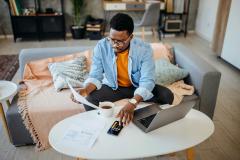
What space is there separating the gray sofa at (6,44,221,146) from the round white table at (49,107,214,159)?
2.17 ft

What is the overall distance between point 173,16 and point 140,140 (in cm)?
431

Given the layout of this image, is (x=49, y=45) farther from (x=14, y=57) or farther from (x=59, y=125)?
(x=59, y=125)

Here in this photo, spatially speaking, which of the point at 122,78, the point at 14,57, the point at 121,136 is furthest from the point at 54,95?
the point at 14,57

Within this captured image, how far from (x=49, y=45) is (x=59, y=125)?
11.3 ft

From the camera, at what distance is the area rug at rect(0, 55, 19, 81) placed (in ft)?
10.9

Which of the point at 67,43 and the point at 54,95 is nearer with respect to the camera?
the point at 54,95

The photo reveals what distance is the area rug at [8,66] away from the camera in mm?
3327

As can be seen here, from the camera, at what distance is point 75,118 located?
1537 millimetres

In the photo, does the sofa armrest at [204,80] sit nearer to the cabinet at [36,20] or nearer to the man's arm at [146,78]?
the man's arm at [146,78]

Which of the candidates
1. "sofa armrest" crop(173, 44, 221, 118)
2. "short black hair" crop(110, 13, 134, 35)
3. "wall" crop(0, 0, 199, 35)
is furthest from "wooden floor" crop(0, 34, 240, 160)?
"wall" crop(0, 0, 199, 35)

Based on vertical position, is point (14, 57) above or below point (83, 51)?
below

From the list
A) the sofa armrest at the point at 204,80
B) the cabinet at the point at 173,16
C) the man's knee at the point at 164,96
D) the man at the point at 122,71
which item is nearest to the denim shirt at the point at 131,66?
the man at the point at 122,71

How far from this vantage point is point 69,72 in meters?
2.33

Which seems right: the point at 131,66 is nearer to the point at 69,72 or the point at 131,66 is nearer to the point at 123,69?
the point at 123,69
